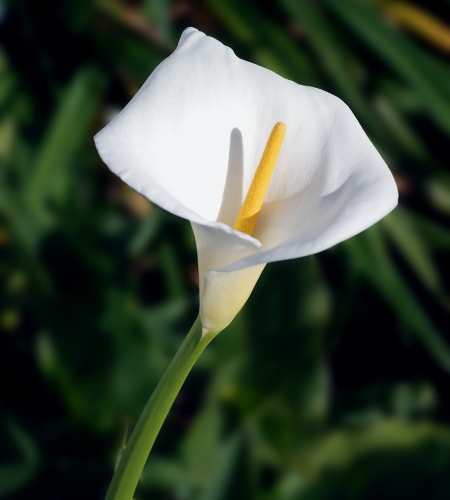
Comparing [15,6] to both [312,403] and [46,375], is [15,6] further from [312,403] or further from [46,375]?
[312,403]

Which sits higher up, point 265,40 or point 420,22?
point 420,22

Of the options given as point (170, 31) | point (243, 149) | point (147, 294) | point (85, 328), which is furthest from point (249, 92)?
point (147, 294)

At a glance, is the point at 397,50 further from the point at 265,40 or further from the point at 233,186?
the point at 233,186

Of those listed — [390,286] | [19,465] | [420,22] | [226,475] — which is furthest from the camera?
[420,22]

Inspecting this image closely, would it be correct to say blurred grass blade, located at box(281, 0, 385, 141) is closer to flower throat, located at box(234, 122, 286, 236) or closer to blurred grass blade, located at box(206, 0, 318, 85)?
blurred grass blade, located at box(206, 0, 318, 85)

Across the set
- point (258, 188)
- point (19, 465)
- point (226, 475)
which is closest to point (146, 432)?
point (258, 188)

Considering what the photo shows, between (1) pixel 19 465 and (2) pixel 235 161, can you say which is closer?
(2) pixel 235 161
